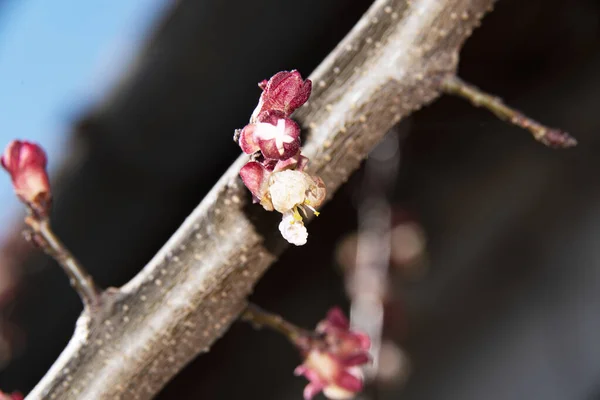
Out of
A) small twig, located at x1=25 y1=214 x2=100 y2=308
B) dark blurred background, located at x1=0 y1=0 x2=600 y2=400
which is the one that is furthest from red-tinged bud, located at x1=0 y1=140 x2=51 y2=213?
dark blurred background, located at x1=0 y1=0 x2=600 y2=400

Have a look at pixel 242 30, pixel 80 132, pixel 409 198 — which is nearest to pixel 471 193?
pixel 409 198

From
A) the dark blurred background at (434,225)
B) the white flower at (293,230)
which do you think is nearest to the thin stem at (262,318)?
the white flower at (293,230)

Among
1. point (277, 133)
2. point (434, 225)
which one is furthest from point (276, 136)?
point (434, 225)

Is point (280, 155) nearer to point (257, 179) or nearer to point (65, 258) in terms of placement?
point (257, 179)

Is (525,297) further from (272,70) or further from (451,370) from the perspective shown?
(272,70)

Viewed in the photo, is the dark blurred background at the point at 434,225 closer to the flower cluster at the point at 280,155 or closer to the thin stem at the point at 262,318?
the thin stem at the point at 262,318

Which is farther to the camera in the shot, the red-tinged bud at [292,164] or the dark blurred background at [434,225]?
the dark blurred background at [434,225]
